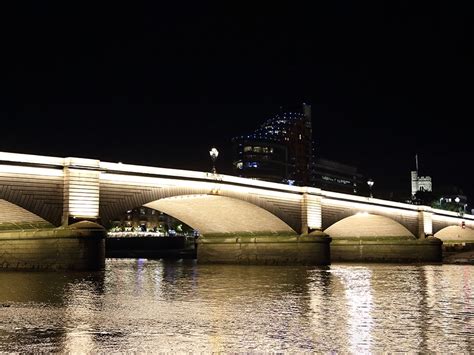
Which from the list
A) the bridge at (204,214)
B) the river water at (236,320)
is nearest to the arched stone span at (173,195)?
the bridge at (204,214)

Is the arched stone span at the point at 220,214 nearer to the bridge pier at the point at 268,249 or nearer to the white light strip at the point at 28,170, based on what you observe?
the bridge pier at the point at 268,249

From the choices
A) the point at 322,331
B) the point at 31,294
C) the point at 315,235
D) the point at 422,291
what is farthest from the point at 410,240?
the point at 322,331

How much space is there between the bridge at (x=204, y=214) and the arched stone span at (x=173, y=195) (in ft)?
0.21

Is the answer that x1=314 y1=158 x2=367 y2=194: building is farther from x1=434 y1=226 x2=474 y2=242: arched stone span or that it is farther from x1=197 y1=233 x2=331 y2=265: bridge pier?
x1=197 y1=233 x2=331 y2=265: bridge pier

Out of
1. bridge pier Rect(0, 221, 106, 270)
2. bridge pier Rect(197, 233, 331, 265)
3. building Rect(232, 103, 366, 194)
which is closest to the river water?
bridge pier Rect(0, 221, 106, 270)

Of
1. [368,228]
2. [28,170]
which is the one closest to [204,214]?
[28,170]

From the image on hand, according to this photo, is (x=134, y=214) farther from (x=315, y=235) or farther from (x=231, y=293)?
(x=231, y=293)

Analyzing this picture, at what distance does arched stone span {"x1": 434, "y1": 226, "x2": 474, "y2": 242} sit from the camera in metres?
105

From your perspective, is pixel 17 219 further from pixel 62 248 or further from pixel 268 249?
pixel 268 249

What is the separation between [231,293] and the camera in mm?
23016

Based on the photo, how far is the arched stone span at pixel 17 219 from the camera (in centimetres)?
3806

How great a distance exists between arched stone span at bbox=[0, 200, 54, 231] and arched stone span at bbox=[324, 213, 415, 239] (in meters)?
40.3

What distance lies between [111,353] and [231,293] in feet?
42.0

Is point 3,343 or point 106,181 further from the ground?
point 106,181
